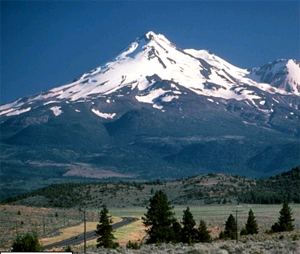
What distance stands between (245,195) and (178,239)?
73.5m

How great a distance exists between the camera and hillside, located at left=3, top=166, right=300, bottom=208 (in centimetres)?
12056

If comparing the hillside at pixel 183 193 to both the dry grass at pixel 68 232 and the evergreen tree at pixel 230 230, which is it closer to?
the dry grass at pixel 68 232

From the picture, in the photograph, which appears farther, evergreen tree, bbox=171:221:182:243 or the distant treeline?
the distant treeline

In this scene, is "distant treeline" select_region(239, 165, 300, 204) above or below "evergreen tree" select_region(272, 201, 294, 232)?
above

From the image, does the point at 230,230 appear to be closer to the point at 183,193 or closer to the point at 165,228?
the point at 165,228

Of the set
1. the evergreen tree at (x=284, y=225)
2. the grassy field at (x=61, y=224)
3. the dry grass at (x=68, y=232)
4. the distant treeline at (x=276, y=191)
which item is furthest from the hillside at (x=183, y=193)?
the evergreen tree at (x=284, y=225)

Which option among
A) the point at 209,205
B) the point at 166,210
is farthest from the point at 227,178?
the point at 166,210

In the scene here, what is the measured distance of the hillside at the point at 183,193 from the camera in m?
121

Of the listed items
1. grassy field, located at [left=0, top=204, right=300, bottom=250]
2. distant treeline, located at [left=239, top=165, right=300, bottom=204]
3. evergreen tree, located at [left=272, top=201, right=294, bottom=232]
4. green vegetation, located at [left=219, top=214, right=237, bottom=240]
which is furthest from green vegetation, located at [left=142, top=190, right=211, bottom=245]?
distant treeline, located at [left=239, top=165, right=300, bottom=204]

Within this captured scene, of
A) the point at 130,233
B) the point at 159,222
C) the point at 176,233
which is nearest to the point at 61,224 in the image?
the point at 130,233

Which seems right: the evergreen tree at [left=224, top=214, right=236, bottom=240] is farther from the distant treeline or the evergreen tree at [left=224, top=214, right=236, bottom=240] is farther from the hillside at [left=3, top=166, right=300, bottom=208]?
the hillside at [left=3, top=166, right=300, bottom=208]

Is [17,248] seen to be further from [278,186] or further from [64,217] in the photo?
[278,186]

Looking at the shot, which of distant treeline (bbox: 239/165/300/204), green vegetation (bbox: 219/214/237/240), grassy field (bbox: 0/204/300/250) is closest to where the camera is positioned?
green vegetation (bbox: 219/214/237/240)

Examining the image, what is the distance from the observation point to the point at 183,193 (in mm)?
130375
